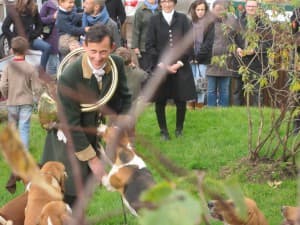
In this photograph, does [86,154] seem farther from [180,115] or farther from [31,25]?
[31,25]

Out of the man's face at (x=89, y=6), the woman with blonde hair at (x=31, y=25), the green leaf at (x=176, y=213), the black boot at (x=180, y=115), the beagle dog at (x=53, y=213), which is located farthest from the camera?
the woman with blonde hair at (x=31, y=25)

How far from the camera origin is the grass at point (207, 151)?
18.8 ft

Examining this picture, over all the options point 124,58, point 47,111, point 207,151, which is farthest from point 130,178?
point 124,58

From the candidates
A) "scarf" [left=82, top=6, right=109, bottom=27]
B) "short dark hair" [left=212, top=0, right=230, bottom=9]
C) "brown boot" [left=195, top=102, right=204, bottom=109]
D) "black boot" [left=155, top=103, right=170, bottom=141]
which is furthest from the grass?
"scarf" [left=82, top=6, right=109, bottom=27]

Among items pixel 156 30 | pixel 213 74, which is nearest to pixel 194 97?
pixel 156 30

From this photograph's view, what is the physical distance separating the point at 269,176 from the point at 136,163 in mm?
3055

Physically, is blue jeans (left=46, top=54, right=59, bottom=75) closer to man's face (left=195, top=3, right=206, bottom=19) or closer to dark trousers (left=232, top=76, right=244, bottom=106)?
man's face (left=195, top=3, right=206, bottom=19)

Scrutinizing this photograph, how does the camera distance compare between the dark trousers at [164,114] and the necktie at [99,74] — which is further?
the dark trousers at [164,114]

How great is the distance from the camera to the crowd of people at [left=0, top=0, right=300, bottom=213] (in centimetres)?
434

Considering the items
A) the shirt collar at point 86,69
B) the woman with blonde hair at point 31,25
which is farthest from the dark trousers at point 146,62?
the shirt collar at point 86,69

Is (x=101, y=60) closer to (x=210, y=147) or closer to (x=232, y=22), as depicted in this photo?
(x=232, y=22)

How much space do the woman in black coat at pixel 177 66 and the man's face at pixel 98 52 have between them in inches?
135

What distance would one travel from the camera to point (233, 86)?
9922 millimetres

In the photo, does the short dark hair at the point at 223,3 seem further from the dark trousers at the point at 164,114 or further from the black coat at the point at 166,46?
the dark trousers at the point at 164,114
